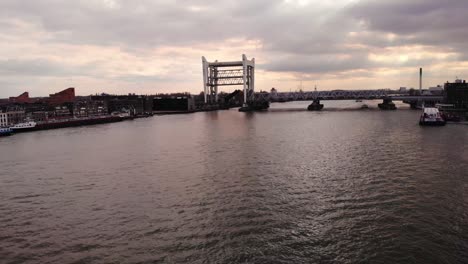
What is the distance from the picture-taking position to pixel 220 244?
409 inches

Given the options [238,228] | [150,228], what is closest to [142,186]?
[150,228]

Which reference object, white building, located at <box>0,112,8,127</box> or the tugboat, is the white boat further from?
the tugboat

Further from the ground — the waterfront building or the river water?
the waterfront building

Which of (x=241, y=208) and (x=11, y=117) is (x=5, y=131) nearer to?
(x=11, y=117)

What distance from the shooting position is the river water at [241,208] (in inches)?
394

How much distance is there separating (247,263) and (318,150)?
1834 centimetres

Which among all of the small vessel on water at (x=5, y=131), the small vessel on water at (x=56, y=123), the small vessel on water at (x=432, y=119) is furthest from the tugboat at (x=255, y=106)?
the small vessel on water at (x=5, y=131)

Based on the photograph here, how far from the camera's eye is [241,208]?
13.3 m

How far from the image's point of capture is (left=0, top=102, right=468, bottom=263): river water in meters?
10.0

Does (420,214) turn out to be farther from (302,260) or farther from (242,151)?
(242,151)

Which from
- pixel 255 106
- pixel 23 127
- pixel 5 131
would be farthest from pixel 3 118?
pixel 255 106

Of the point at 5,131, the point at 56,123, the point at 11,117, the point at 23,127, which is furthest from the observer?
the point at 11,117

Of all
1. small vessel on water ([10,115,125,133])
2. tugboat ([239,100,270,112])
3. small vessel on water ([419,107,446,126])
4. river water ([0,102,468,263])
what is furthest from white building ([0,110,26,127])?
small vessel on water ([419,107,446,126])

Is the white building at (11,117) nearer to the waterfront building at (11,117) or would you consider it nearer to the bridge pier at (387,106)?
the waterfront building at (11,117)
